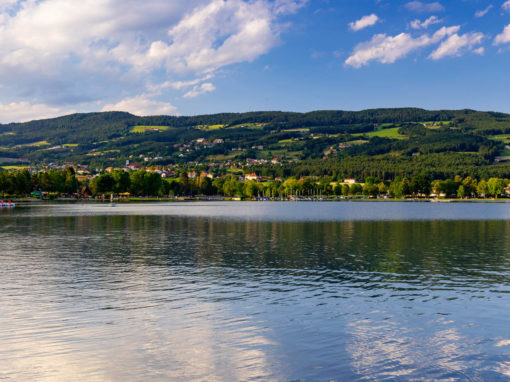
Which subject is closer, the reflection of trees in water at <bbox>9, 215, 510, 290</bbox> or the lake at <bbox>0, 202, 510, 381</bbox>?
the lake at <bbox>0, 202, 510, 381</bbox>

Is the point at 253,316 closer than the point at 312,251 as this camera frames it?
Yes

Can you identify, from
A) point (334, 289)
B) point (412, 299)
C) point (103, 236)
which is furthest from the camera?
point (103, 236)

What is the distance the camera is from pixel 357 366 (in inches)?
572

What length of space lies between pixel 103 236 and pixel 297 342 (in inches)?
1757

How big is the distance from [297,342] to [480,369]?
569 centimetres

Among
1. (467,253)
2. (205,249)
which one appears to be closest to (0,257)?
(205,249)

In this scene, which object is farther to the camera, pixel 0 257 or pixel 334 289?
pixel 0 257

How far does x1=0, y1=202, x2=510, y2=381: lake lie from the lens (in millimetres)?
14430

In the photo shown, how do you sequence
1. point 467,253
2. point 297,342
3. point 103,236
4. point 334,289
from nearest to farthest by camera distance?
point 297,342, point 334,289, point 467,253, point 103,236

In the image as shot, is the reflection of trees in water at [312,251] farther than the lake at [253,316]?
Yes

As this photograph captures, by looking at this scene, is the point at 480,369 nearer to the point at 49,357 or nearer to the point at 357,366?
the point at 357,366

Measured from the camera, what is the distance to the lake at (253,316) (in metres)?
14.4

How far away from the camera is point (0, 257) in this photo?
3800cm

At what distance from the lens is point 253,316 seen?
65.9ft
